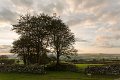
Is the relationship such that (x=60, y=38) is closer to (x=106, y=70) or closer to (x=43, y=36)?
(x=43, y=36)

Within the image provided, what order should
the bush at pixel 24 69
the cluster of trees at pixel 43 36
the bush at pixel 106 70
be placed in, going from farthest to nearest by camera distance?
1. the cluster of trees at pixel 43 36
2. the bush at pixel 24 69
3. the bush at pixel 106 70

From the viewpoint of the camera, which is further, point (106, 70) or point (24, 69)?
point (24, 69)

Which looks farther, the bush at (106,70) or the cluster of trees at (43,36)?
the cluster of trees at (43,36)

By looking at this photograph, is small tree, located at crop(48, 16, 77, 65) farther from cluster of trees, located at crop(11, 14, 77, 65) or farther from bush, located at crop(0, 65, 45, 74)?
bush, located at crop(0, 65, 45, 74)

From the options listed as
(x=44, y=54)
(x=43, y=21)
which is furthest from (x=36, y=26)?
(x=44, y=54)

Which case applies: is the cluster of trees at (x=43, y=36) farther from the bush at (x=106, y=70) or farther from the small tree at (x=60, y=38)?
the bush at (x=106, y=70)

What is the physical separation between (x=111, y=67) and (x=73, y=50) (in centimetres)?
1485

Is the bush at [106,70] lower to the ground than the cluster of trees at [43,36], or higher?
lower

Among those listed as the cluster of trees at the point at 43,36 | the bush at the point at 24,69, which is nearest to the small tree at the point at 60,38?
the cluster of trees at the point at 43,36

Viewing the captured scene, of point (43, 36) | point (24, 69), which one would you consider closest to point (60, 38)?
point (43, 36)

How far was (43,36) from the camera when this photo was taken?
65.1m

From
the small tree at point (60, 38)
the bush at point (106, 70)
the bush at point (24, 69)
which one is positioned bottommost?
the bush at point (106, 70)

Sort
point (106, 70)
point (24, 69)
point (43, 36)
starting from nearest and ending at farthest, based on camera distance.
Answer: point (106, 70) < point (24, 69) < point (43, 36)

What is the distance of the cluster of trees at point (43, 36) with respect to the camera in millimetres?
64938
